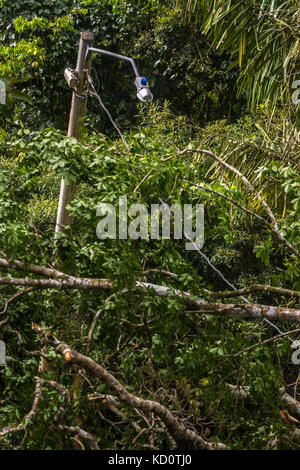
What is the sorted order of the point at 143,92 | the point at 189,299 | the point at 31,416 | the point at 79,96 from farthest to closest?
1. the point at 79,96
2. the point at 143,92
3. the point at 189,299
4. the point at 31,416

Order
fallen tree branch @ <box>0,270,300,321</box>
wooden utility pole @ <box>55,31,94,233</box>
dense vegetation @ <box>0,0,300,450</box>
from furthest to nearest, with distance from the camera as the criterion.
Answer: wooden utility pole @ <box>55,31,94,233</box> < fallen tree branch @ <box>0,270,300,321</box> < dense vegetation @ <box>0,0,300,450</box>

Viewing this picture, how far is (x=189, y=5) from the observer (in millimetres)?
5504

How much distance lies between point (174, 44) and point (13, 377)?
6892mm

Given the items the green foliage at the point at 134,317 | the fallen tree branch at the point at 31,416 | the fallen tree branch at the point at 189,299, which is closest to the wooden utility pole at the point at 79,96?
the green foliage at the point at 134,317

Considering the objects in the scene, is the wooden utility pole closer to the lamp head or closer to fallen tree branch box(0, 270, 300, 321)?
the lamp head

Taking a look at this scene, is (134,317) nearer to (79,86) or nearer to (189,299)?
(189,299)

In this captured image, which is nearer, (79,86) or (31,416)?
(31,416)

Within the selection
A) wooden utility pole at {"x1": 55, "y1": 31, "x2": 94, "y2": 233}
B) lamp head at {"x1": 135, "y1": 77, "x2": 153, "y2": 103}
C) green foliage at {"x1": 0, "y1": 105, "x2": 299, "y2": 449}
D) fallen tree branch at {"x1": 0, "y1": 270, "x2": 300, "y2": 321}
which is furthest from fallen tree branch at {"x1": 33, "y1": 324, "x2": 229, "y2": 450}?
lamp head at {"x1": 135, "y1": 77, "x2": 153, "y2": 103}

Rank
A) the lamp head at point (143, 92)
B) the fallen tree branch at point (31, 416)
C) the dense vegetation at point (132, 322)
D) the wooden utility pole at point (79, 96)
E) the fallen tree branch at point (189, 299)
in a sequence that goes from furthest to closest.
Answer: the wooden utility pole at point (79, 96)
the lamp head at point (143, 92)
the fallen tree branch at point (189, 299)
the dense vegetation at point (132, 322)
the fallen tree branch at point (31, 416)

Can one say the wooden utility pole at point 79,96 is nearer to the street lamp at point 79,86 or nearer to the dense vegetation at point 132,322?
the street lamp at point 79,86

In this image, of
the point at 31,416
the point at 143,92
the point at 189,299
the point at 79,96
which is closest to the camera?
the point at 31,416

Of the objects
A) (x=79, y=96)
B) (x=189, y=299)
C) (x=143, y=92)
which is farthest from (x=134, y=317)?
(x=79, y=96)

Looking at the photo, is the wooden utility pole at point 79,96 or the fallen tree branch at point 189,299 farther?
the wooden utility pole at point 79,96

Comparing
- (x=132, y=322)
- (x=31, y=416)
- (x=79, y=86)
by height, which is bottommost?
(x=31, y=416)
